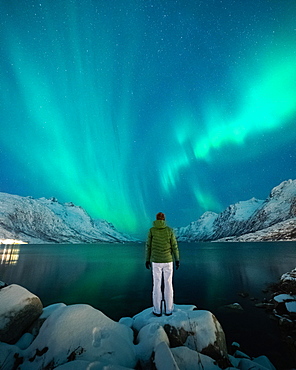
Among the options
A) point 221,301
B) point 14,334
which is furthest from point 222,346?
point 221,301

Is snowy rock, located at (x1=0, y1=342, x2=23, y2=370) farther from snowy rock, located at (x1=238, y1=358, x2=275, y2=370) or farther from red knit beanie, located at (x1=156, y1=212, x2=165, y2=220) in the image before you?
snowy rock, located at (x1=238, y1=358, x2=275, y2=370)

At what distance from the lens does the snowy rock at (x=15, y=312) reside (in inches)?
257

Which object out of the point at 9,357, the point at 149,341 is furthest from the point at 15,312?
the point at 149,341

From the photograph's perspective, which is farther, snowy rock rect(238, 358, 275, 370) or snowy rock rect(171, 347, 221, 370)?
snowy rock rect(238, 358, 275, 370)

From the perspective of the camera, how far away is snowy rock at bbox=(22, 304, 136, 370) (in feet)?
16.0

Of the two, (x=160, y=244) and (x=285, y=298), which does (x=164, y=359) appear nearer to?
(x=160, y=244)

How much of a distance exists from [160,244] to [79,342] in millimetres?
3805

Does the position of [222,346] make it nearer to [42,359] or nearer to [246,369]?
[246,369]

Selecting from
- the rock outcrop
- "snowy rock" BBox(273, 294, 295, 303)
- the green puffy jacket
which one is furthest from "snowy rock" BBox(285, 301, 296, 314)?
the green puffy jacket

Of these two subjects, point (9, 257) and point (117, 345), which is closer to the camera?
point (117, 345)

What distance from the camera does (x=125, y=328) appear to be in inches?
255

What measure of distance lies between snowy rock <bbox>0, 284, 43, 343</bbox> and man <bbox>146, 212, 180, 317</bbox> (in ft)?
15.4

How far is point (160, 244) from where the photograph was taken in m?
7.53

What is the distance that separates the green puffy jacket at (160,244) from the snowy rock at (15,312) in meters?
4.81
